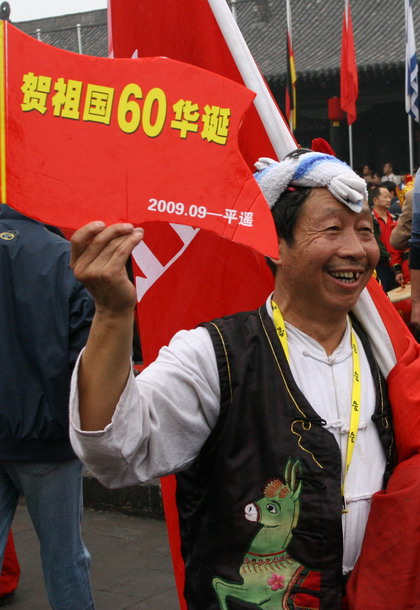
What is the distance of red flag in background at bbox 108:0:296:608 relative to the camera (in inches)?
90.9

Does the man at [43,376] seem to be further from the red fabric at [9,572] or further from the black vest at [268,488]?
the black vest at [268,488]

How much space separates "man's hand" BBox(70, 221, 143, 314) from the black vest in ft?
1.21

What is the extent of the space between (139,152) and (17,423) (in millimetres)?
1673

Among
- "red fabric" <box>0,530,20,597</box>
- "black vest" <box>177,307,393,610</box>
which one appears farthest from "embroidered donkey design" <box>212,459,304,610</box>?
"red fabric" <box>0,530,20,597</box>

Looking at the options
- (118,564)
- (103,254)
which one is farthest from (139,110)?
(118,564)

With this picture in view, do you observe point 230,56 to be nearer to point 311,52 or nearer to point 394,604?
point 394,604

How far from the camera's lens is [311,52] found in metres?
28.7

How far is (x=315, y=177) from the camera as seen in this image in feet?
6.06

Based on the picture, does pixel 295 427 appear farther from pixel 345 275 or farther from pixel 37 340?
pixel 37 340

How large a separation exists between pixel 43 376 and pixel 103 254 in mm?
1568

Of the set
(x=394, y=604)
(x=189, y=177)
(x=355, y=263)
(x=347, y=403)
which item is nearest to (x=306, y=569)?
(x=394, y=604)

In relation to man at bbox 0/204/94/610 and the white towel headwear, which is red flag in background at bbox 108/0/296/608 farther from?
man at bbox 0/204/94/610

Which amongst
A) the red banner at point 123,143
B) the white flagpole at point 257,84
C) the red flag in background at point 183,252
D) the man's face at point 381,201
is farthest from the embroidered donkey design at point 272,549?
the man's face at point 381,201

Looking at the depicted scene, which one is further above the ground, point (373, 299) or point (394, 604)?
point (373, 299)
